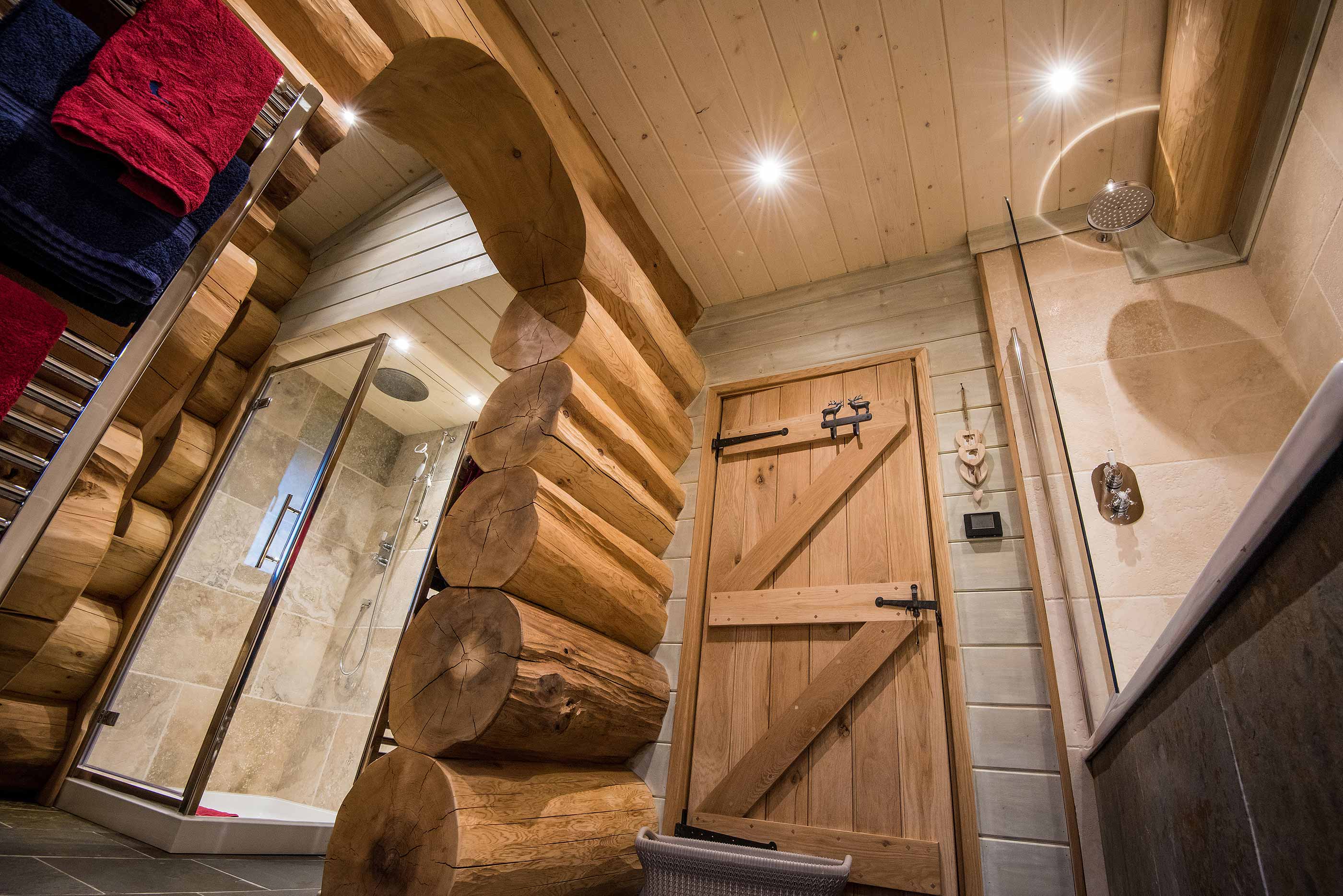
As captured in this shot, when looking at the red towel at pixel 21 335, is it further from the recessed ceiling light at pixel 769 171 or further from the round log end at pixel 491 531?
the recessed ceiling light at pixel 769 171

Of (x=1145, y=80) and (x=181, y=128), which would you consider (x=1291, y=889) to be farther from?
(x=1145, y=80)

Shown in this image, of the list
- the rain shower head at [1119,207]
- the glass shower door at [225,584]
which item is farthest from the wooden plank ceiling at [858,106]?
the glass shower door at [225,584]

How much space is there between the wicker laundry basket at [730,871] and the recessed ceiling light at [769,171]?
2.73 metres

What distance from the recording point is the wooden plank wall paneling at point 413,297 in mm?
3488

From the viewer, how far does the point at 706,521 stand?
306 centimetres

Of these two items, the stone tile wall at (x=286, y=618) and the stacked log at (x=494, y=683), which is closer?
the stacked log at (x=494, y=683)

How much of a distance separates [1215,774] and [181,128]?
1886mm

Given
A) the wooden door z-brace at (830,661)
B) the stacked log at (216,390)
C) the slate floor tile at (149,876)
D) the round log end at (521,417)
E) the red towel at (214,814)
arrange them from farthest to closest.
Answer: the stacked log at (216,390), the red towel at (214,814), the round log end at (521,417), the wooden door z-brace at (830,661), the slate floor tile at (149,876)

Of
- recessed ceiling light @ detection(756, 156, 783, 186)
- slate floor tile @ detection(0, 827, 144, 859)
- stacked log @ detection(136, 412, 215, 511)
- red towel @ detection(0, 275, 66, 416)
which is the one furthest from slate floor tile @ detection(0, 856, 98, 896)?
recessed ceiling light @ detection(756, 156, 783, 186)

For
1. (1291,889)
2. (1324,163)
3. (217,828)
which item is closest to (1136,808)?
(1291,889)

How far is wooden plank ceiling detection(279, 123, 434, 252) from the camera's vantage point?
12.1 feet

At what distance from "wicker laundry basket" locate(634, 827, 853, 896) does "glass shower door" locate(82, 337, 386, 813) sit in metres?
2.05

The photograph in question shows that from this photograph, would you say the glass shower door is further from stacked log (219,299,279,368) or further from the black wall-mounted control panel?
the black wall-mounted control panel

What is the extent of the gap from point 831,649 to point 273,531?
303cm
